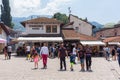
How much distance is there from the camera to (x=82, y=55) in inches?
902

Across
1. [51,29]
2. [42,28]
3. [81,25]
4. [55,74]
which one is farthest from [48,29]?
[55,74]

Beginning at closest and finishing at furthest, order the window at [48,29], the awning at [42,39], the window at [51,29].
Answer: the awning at [42,39], the window at [51,29], the window at [48,29]

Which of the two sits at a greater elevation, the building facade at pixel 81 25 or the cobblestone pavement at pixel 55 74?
the building facade at pixel 81 25

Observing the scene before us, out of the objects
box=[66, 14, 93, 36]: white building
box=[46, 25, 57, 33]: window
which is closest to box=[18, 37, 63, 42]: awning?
box=[46, 25, 57, 33]: window

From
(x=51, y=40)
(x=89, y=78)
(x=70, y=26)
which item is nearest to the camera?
(x=89, y=78)

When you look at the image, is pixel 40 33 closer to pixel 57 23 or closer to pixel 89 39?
pixel 57 23

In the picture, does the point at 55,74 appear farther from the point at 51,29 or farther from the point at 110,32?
the point at 110,32

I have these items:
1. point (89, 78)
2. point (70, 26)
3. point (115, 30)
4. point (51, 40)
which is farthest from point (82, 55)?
point (115, 30)

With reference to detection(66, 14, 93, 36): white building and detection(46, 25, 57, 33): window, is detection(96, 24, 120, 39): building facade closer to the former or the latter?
detection(66, 14, 93, 36): white building

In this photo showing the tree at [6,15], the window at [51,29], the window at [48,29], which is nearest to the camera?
the window at [51,29]

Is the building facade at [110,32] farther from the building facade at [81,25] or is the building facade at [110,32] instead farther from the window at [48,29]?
the window at [48,29]

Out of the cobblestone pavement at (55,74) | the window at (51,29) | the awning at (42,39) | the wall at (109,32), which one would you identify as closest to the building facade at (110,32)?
the wall at (109,32)

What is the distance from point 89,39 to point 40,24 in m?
8.04

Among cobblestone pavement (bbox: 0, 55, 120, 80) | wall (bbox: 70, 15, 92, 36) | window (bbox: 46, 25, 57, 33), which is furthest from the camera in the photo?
wall (bbox: 70, 15, 92, 36)
